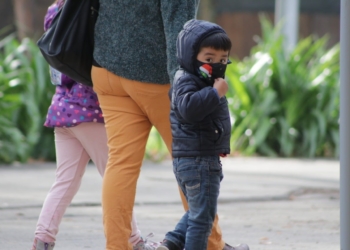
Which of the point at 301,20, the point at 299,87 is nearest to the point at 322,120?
the point at 299,87

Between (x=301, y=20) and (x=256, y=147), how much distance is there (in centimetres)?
878

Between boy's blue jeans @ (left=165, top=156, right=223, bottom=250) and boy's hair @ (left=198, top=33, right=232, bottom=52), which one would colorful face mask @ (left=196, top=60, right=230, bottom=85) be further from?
boy's blue jeans @ (left=165, top=156, right=223, bottom=250)

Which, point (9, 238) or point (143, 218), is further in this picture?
point (143, 218)

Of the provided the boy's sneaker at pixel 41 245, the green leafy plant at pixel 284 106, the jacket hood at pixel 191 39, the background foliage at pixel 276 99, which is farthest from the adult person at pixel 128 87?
the green leafy plant at pixel 284 106

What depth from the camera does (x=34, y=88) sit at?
8.48 m

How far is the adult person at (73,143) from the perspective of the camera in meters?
3.96

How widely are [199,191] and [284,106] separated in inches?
250

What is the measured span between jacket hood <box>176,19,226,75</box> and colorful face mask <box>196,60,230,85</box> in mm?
31

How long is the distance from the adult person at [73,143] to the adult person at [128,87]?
1.13 ft

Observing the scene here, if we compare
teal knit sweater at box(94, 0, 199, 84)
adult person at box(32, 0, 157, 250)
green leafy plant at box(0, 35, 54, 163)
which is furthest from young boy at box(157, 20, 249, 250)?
green leafy plant at box(0, 35, 54, 163)

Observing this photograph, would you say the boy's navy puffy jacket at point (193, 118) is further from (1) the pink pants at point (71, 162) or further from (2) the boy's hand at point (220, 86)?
(1) the pink pants at point (71, 162)

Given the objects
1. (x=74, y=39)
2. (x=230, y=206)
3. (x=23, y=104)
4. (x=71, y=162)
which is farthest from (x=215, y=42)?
(x=23, y=104)

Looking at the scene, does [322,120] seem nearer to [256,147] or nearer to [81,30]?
[256,147]

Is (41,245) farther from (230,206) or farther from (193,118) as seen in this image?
(230,206)
